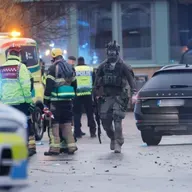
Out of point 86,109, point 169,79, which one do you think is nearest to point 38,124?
point 86,109

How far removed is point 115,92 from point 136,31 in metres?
20.5

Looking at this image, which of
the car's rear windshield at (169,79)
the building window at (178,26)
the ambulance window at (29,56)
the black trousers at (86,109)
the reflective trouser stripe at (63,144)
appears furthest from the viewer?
the building window at (178,26)

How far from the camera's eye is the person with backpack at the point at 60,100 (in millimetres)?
12719

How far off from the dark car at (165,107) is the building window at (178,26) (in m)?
18.1

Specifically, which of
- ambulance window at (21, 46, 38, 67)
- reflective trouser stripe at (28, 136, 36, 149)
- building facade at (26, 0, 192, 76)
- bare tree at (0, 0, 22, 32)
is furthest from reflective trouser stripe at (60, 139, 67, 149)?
building facade at (26, 0, 192, 76)

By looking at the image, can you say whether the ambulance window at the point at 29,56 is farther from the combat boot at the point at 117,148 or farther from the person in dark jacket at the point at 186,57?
the person in dark jacket at the point at 186,57

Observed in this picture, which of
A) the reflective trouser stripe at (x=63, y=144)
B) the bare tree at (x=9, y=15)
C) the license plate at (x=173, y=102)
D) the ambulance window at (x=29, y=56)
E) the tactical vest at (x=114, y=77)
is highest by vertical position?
the bare tree at (x=9, y=15)

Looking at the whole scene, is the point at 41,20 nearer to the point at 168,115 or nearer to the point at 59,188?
the point at 168,115

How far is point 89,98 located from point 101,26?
15944 mm

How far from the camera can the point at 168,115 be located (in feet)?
46.9

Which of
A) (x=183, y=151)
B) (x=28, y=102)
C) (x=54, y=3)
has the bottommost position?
(x=183, y=151)

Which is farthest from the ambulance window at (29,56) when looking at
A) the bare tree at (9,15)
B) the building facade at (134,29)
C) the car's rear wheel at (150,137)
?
the building facade at (134,29)

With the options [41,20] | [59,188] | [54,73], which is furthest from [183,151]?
[41,20]

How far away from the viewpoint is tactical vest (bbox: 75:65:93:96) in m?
17.5
